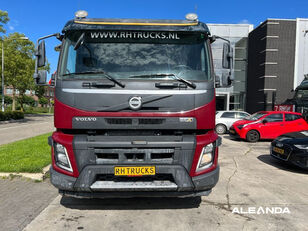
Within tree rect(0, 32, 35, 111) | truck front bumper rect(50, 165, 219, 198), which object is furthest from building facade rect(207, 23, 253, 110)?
truck front bumper rect(50, 165, 219, 198)

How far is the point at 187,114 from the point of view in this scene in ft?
10.8

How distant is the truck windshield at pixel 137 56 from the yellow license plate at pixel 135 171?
127 cm

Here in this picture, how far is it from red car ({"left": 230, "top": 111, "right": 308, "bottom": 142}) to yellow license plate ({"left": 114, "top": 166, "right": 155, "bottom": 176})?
901 cm

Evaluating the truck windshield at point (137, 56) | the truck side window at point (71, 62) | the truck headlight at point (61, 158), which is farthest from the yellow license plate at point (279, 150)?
the truck side window at point (71, 62)

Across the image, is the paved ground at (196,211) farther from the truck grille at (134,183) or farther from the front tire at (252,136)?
the front tire at (252,136)

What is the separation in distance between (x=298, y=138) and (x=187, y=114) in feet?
14.4

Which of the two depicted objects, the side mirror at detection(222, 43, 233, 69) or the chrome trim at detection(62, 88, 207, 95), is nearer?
the chrome trim at detection(62, 88, 207, 95)

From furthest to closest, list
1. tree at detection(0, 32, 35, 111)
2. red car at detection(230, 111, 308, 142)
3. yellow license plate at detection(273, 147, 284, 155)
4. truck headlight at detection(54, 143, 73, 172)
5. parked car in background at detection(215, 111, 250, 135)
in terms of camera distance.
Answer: tree at detection(0, 32, 35, 111) < parked car in background at detection(215, 111, 250, 135) < red car at detection(230, 111, 308, 142) < yellow license plate at detection(273, 147, 284, 155) < truck headlight at detection(54, 143, 73, 172)

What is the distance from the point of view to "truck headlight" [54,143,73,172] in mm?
3227

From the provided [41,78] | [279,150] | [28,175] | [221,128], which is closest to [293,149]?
[279,150]

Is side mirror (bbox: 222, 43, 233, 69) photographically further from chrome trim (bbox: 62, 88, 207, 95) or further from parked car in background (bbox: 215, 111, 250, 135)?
parked car in background (bbox: 215, 111, 250, 135)

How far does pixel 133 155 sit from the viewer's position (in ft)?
10.6

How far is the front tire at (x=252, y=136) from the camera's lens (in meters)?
11.1

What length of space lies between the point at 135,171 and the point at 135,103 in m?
0.90
